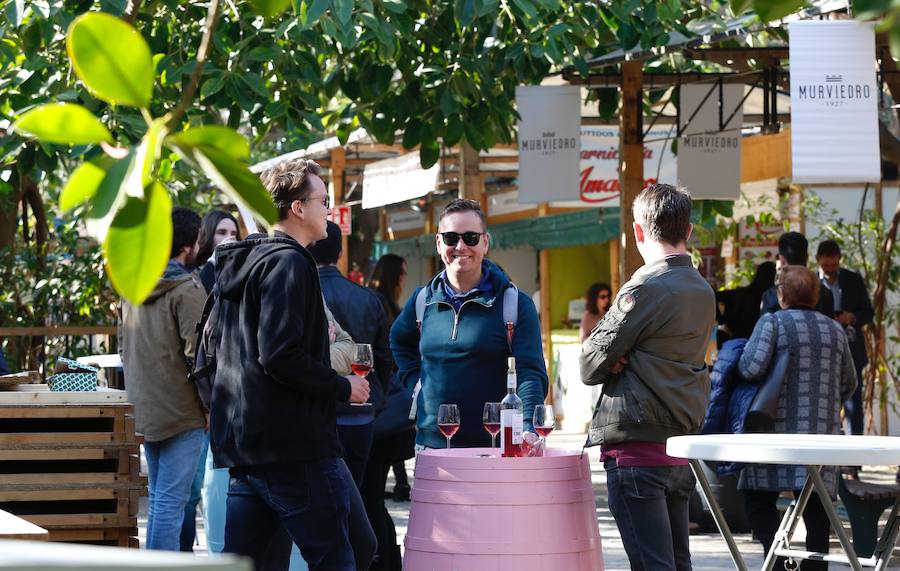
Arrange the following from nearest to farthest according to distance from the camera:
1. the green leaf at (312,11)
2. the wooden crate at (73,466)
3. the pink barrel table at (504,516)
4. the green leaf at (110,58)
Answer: the green leaf at (110,58)
the pink barrel table at (504,516)
the wooden crate at (73,466)
the green leaf at (312,11)

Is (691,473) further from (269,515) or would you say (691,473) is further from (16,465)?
(16,465)

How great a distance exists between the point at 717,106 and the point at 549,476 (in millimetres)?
7771

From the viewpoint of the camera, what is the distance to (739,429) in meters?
7.32

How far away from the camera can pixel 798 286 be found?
7.25 metres

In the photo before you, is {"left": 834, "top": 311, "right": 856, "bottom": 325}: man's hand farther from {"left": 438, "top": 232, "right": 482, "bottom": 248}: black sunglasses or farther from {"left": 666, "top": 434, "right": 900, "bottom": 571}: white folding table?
{"left": 438, "top": 232, "right": 482, "bottom": 248}: black sunglasses

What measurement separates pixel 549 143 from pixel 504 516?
6.90 meters

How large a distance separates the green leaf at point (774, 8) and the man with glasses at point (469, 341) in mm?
Answer: 4185

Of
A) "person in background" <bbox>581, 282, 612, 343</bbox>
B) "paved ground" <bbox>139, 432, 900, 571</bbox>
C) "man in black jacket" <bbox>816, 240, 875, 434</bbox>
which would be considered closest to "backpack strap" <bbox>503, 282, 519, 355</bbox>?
"paved ground" <bbox>139, 432, 900, 571</bbox>

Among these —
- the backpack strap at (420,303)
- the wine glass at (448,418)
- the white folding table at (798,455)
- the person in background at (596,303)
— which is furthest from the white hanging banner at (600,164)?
the wine glass at (448,418)

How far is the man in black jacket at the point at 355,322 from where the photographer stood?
21.0 ft

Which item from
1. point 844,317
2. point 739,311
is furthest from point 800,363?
point 844,317

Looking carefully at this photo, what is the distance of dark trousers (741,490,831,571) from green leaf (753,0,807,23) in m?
5.83

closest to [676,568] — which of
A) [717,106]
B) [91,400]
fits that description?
[91,400]

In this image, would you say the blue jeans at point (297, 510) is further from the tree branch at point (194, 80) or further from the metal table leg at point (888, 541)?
the tree branch at point (194, 80)
